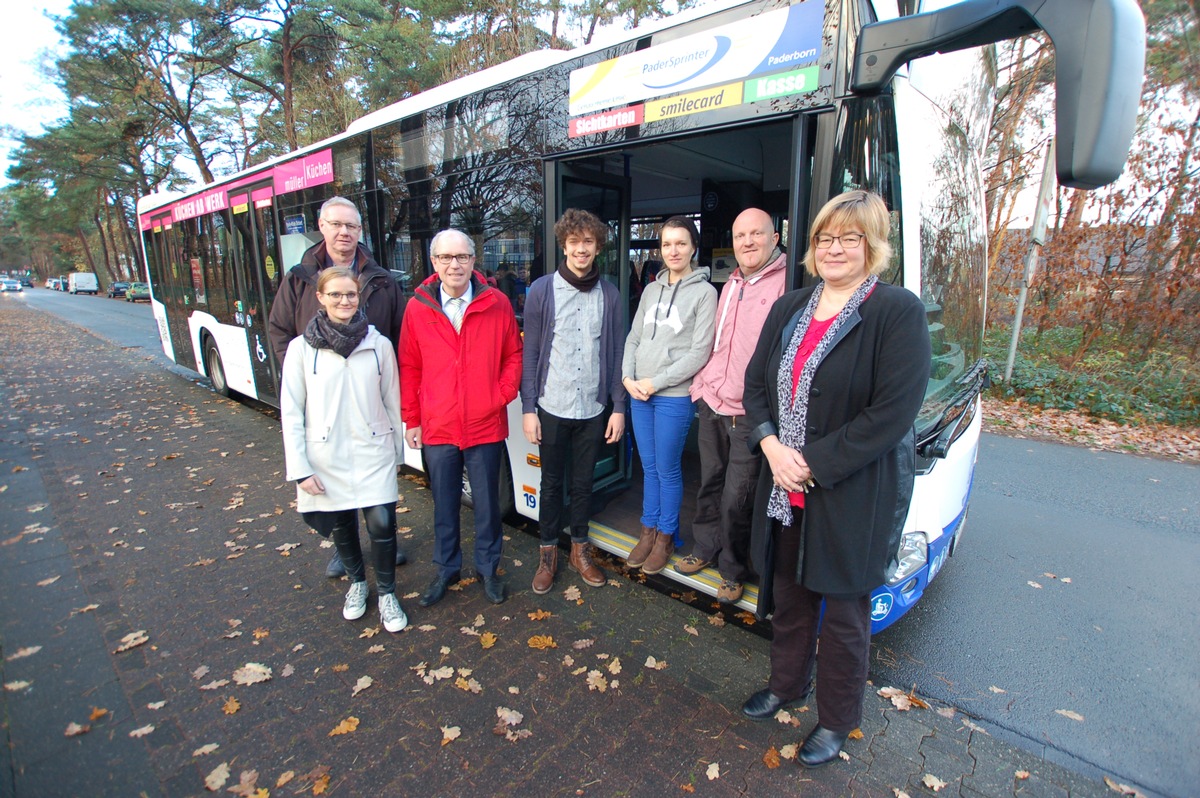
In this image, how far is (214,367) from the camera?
9.01 metres

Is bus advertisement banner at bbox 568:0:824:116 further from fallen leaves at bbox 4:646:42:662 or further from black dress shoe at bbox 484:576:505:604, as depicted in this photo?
fallen leaves at bbox 4:646:42:662

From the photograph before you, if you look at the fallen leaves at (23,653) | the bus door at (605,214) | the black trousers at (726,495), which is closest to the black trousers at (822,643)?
the black trousers at (726,495)

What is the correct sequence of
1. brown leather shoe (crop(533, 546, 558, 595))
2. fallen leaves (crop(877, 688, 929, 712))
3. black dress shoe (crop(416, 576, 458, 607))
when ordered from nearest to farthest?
fallen leaves (crop(877, 688, 929, 712)) < black dress shoe (crop(416, 576, 458, 607)) < brown leather shoe (crop(533, 546, 558, 595))

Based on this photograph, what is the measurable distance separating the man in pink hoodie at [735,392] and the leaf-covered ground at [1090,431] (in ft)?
20.6

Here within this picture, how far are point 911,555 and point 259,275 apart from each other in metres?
6.97

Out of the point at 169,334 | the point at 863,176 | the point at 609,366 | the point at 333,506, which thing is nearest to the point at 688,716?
the point at 609,366

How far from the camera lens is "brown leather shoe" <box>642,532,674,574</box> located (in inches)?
134

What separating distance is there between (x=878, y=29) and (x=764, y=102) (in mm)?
496

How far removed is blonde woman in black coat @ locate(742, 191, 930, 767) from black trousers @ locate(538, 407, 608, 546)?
4.14 ft

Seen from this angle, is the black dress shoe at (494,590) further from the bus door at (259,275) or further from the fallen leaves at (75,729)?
the bus door at (259,275)

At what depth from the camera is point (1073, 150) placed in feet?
5.76

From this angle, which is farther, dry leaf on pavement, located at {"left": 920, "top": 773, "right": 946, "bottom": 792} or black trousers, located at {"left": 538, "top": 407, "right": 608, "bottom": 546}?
black trousers, located at {"left": 538, "top": 407, "right": 608, "bottom": 546}

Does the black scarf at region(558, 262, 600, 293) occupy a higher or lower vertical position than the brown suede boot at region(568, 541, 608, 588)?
higher

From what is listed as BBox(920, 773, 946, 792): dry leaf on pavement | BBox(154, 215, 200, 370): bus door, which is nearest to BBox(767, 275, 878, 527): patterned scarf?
BBox(920, 773, 946, 792): dry leaf on pavement
